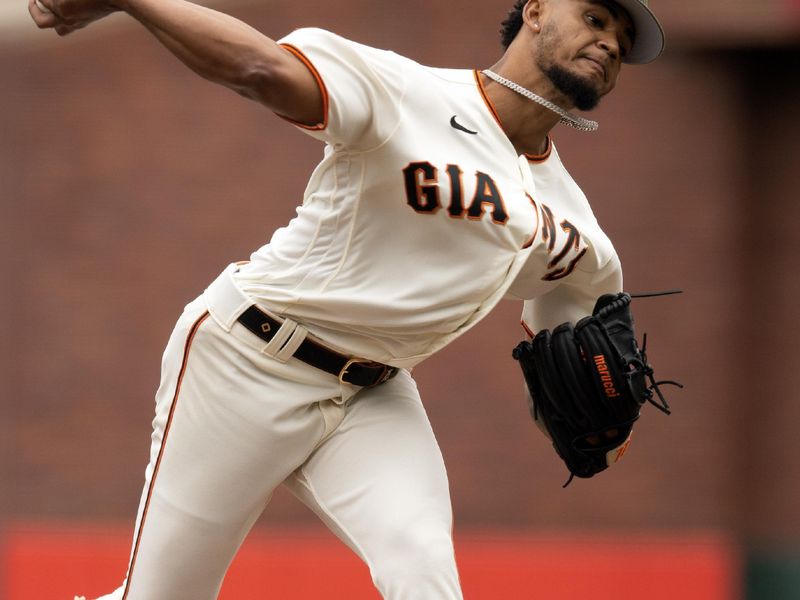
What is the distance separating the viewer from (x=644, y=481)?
7.88 metres

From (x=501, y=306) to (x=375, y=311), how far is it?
4518 mm

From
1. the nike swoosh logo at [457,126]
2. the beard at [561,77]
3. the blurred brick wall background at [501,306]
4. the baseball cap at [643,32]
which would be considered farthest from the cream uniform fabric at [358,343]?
the blurred brick wall background at [501,306]

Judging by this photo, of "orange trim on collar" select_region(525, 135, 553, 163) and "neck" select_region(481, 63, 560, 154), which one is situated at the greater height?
"neck" select_region(481, 63, 560, 154)

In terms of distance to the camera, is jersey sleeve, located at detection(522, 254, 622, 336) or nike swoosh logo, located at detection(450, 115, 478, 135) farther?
jersey sleeve, located at detection(522, 254, 622, 336)

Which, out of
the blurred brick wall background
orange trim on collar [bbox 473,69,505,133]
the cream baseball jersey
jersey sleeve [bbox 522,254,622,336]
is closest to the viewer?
the cream baseball jersey

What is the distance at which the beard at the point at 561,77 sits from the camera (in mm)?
3436

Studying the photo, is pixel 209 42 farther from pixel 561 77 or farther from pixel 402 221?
pixel 561 77

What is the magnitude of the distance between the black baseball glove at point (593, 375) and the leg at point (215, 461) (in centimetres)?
74

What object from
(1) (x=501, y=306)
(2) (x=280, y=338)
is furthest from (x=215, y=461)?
(1) (x=501, y=306)

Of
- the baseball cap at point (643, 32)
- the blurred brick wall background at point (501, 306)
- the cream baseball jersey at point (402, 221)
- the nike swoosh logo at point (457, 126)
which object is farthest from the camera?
the blurred brick wall background at point (501, 306)

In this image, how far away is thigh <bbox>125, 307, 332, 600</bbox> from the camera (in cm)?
331

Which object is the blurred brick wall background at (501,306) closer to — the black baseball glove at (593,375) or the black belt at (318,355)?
the black baseball glove at (593,375)

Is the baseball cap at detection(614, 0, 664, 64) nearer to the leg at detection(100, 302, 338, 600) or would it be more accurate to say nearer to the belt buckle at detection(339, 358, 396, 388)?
the belt buckle at detection(339, 358, 396, 388)

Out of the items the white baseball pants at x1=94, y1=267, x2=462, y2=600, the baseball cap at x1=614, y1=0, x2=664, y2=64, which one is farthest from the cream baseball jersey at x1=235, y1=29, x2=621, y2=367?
the baseball cap at x1=614, y1=0, x2=664, y2=64
